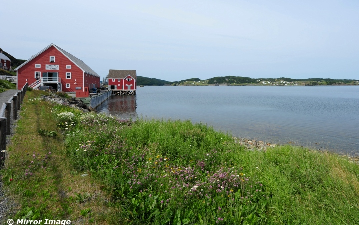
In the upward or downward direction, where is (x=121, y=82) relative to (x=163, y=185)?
upward

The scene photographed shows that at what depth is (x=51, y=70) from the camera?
44.5 meters

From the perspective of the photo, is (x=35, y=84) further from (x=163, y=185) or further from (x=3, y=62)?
(x=163, y=185)

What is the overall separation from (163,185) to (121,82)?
76014mm

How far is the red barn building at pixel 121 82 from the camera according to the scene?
79.0 meters

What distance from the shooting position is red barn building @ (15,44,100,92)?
144 ft

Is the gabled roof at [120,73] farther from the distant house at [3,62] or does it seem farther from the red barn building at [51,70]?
the red barn building at [51,70]

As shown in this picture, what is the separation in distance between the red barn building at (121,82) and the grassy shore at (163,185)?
233ft

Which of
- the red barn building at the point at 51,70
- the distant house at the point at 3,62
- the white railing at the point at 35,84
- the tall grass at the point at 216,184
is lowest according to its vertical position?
the tall grass at the point at 216,184

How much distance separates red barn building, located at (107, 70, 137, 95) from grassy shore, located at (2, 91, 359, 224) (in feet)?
233

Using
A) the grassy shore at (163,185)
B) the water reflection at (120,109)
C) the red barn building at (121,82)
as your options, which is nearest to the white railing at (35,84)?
the water reflection at (120,109)

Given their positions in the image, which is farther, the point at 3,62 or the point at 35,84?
the point at 3,62

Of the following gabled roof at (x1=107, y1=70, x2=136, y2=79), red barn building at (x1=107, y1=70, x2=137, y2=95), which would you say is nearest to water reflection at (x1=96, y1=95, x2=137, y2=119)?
red barn building at (x1=107, y1=70, x2=137, y2=95)

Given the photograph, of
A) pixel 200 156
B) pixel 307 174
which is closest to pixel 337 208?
pixel 307 174

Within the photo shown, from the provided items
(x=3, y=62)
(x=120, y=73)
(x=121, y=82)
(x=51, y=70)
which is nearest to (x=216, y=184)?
(x=51, y=70)
